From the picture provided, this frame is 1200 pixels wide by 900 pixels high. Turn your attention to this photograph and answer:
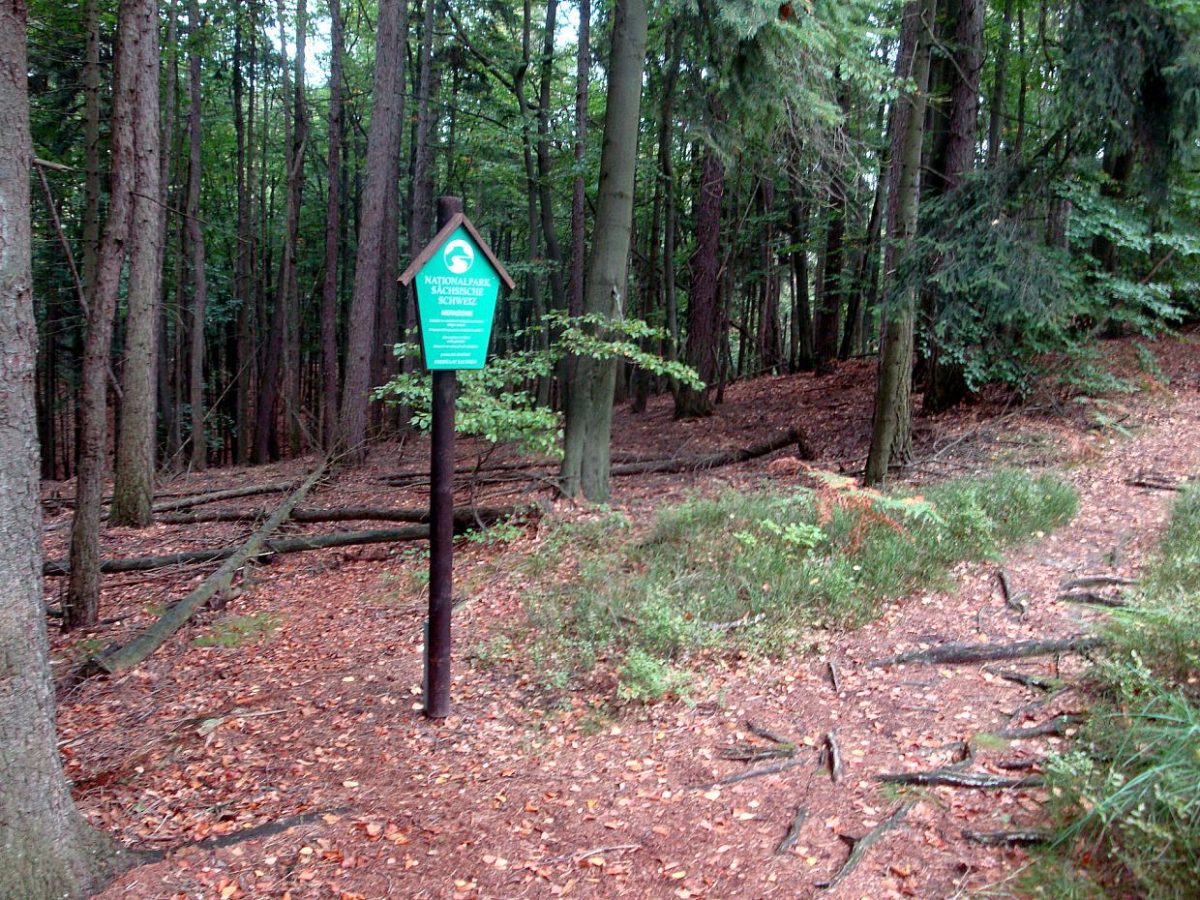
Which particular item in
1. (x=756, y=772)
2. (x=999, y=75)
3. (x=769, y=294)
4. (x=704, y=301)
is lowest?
(x=756, y=772)

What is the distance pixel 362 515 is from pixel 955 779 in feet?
25.8

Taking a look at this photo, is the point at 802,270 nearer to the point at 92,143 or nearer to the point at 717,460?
the point at 717,460

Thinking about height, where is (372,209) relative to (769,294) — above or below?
above

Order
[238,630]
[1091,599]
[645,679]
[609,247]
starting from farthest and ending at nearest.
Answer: [609,247], [238,630], [1091,599], [645,679]

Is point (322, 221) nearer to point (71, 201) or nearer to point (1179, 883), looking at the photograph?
point (71, 201)

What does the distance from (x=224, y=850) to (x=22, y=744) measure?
1.10 metres

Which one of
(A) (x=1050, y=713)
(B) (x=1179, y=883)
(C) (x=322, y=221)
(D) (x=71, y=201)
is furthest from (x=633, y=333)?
(C) (x=322, y=221)

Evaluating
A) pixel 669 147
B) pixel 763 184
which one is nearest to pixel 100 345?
pixel 669 147

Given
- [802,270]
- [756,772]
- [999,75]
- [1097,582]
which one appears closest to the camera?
[756,772]

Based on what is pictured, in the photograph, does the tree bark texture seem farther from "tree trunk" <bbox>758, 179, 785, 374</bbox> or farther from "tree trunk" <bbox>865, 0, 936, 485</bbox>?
"tree trunk" <bbox>758, 179, 785, 374</bbox>

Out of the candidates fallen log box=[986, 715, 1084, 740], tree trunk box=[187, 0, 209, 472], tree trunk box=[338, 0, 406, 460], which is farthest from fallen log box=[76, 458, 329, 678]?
tree trunk box=[187, 0, 209, 472]

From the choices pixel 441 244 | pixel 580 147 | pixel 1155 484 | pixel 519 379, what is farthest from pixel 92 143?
pixel 1155 484

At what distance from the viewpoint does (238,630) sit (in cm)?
734

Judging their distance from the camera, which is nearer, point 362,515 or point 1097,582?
point 1097,582
